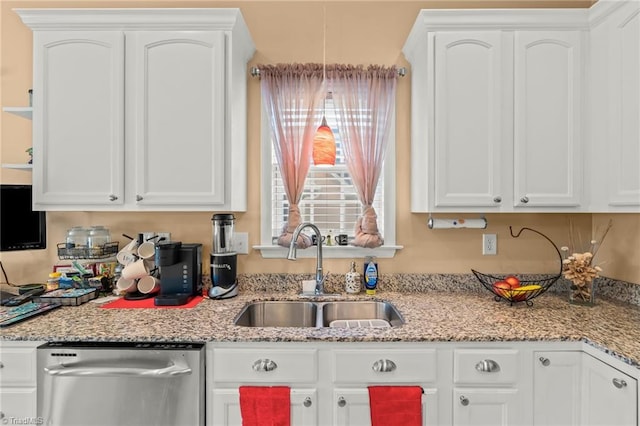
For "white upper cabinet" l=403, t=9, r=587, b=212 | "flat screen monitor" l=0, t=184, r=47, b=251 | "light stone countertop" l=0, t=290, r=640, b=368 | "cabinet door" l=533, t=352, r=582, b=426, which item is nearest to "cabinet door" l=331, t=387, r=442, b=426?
"light stone countertop" l=0, t=290, r=640, b=368

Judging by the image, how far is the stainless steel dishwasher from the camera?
55.0 inches

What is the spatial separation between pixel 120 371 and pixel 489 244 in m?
1.99

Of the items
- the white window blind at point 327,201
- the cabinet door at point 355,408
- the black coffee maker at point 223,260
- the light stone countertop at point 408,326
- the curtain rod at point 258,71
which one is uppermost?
the curtain rod at point 258,71

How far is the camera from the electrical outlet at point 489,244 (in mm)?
2143

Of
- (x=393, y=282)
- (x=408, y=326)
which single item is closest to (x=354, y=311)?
(x=393, y=282)

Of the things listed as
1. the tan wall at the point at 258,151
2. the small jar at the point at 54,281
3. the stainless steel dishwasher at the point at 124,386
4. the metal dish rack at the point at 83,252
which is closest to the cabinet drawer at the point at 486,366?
the tan wall at the point at 258,151

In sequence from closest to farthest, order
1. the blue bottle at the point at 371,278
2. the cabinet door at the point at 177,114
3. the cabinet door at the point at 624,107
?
the cabinet door at the point at 624,107, the cabinet door at the point at 177,114, the blue bottle at the point at 371,278

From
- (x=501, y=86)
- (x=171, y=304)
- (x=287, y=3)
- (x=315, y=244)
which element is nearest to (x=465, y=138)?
(x=501, y=86)

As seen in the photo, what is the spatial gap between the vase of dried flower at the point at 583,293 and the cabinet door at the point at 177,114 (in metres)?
1.88

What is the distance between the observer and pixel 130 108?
1810 mm

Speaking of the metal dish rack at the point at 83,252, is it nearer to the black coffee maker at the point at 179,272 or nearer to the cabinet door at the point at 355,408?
the black coffee maker at the point at 179,272

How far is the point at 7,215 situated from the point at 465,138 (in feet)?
7.90

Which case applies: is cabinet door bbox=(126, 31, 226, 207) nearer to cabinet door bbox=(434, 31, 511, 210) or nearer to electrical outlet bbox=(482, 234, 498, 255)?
cabinet door bbox=(434, 31, 511, 210)

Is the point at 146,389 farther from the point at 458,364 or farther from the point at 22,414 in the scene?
the point at 458,364
